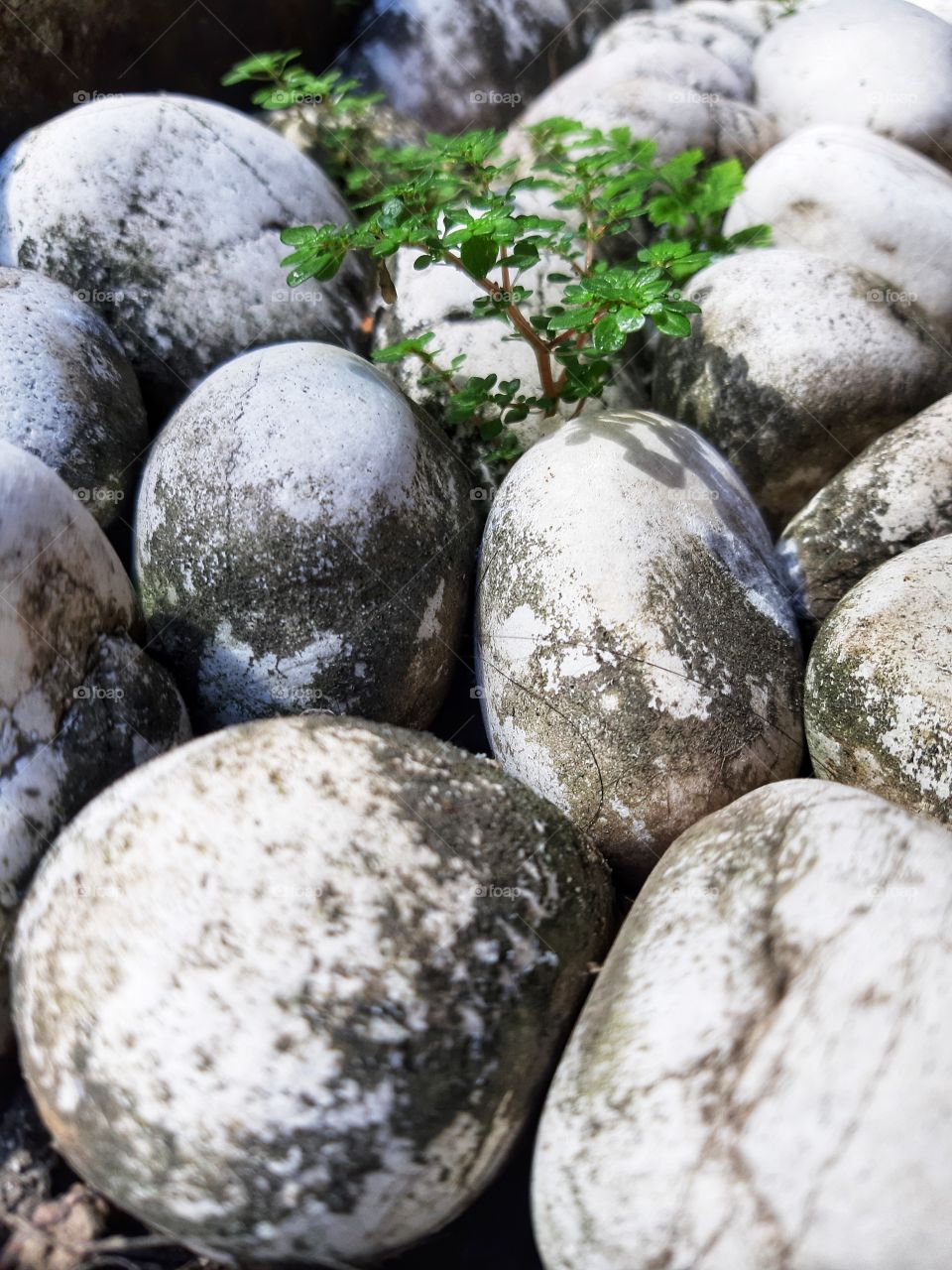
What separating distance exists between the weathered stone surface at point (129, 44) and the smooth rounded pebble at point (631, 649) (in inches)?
Answer: 80.7

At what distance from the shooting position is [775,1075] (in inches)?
63.1

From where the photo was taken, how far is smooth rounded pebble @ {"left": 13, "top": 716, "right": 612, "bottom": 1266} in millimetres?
1631

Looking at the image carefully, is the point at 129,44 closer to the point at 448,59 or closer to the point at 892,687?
the point at 448,59

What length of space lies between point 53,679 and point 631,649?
1146mm

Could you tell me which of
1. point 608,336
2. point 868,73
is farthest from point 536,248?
point 868,73

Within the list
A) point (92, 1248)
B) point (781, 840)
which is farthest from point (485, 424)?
point (92, 1248)

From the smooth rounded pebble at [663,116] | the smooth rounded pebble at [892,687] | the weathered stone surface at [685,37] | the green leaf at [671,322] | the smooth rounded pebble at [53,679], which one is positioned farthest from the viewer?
the weathered stone surface at [685,37]

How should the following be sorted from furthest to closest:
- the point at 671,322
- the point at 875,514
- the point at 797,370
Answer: the point at 797,370 < the point at 875,514 < the point at 671,322

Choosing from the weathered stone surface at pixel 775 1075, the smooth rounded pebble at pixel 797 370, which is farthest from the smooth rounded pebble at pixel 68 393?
the weathered stone surface at pixel 775 1075

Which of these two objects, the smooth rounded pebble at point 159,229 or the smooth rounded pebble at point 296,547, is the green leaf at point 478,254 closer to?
the smooth rounded pebble at point 296,547

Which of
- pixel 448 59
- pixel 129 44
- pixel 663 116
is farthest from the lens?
pixel 448 59

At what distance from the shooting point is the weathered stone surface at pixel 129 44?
325 centimetres

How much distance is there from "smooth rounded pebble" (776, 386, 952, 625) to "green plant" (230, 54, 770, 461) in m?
0.66

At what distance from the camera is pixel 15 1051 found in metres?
2.00
